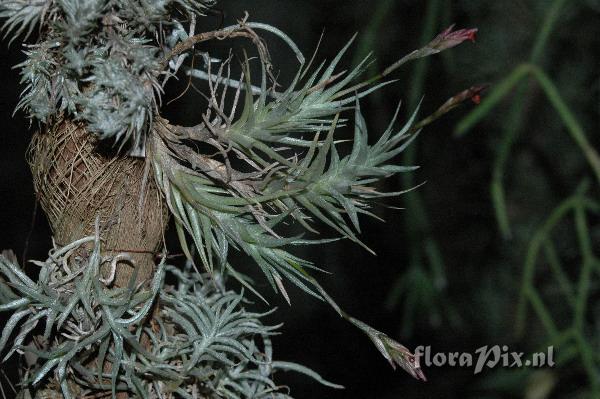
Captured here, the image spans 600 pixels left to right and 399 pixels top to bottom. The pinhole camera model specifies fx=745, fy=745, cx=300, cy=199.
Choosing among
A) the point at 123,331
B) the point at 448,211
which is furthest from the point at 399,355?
A: the point at 448,211

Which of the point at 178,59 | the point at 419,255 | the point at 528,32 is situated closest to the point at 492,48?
the point at 528,32

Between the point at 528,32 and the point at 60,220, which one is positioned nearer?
the point at 60,220

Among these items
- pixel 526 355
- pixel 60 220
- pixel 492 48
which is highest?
pixel 492 48

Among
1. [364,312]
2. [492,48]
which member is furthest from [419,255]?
[492,48]

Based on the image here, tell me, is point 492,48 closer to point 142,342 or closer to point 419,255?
point 419,255

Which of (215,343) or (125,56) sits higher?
(125,56)

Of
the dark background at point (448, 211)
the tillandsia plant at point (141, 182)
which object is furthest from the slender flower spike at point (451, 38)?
the dark background at point (448, 211)

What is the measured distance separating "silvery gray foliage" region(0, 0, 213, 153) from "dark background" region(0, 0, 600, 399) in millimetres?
327

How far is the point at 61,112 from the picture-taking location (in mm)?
304

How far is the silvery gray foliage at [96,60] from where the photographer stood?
0.92 feet

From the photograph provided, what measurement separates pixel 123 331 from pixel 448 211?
0.47 m

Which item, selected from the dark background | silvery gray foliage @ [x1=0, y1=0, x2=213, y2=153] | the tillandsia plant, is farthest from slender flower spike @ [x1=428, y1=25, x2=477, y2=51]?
the dark background

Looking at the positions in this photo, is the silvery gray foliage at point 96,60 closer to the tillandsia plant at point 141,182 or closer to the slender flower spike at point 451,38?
the tillandsia plant at point 141,182

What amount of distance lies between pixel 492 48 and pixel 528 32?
3 cm
